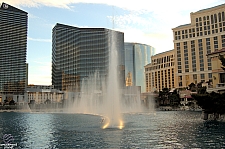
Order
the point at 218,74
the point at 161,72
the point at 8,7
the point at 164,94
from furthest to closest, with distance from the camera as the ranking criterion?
the point at 8,7, the point at 161,72, the point at 164,94, the point at 218,74

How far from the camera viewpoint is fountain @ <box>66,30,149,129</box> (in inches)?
1410

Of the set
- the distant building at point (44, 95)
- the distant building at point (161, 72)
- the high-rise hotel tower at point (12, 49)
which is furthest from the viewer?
the high-rise hotel tower at point (12, 49)

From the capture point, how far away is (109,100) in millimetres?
37781

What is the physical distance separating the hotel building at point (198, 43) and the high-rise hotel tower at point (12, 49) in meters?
107

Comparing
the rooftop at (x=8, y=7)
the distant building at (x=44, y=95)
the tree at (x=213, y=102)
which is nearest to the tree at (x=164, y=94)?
the distant building at (x=44, y=95)

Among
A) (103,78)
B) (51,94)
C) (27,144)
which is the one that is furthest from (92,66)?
(27,144)

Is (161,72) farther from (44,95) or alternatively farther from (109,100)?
(109,100)

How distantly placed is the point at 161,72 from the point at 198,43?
44981 millimetres

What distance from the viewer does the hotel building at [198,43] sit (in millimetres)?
120375

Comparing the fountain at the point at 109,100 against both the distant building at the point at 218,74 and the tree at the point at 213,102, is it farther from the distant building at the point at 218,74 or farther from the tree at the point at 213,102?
the distant building at the point at 218,74

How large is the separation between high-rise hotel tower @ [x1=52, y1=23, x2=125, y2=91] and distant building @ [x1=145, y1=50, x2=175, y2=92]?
28614 mm

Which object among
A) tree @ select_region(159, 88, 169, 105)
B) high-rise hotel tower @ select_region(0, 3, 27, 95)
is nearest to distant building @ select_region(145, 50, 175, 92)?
tree @ select_region(159, 88, 169, 105)

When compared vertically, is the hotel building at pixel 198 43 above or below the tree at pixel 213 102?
above

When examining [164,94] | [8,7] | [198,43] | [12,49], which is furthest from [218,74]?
[8,7]
